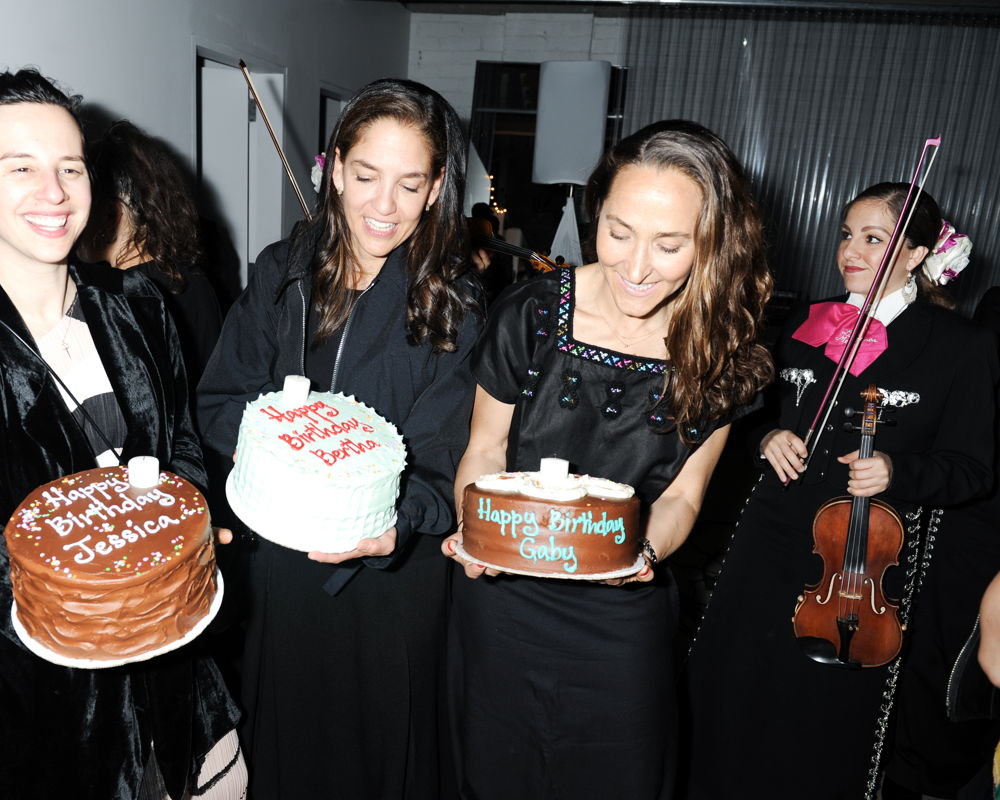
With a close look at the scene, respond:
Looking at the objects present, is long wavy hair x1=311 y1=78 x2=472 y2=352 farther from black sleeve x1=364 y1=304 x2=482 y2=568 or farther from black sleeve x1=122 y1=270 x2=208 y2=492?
black sleeve x1=122 y1=270 x2=208 y2=492

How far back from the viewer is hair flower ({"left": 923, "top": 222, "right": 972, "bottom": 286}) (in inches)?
88.4

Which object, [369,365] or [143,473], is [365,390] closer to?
[369,365]

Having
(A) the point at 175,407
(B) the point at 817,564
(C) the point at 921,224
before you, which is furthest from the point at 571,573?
(C) the point at 921,224

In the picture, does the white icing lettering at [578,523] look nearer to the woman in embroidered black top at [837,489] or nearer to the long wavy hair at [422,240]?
the long wavy hair at [422,240]

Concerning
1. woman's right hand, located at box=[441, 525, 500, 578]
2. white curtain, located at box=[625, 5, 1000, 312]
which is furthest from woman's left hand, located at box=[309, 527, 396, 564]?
white curtain, located at box=[625, 5, 1000, 312]

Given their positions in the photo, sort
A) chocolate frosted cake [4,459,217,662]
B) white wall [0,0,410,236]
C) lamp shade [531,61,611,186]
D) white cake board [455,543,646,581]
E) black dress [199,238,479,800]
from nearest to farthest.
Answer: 1. chocolate frosted cake [4,459,217,662]
2. white cake board [455,543,646,581]
3. black dress [199,238,479,800]
4. white wall [0,0,410,236]
5. lamp shade [531,61,611,186]

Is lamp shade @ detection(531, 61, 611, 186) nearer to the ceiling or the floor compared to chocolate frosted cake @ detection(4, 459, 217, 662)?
nearer to the ceiling

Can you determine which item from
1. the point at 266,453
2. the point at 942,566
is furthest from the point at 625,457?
the point at 942,566

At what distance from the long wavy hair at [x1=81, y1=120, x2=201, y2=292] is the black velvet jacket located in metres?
1.25

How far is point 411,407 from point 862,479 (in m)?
1.15

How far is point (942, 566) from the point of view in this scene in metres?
2.54

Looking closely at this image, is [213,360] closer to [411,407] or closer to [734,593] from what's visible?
[411,407]

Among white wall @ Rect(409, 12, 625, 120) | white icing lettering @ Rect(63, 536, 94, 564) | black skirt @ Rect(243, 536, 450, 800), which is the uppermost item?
white wall @ Rect(409, 12, 625, 120)

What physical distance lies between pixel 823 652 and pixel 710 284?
43.0 inches
